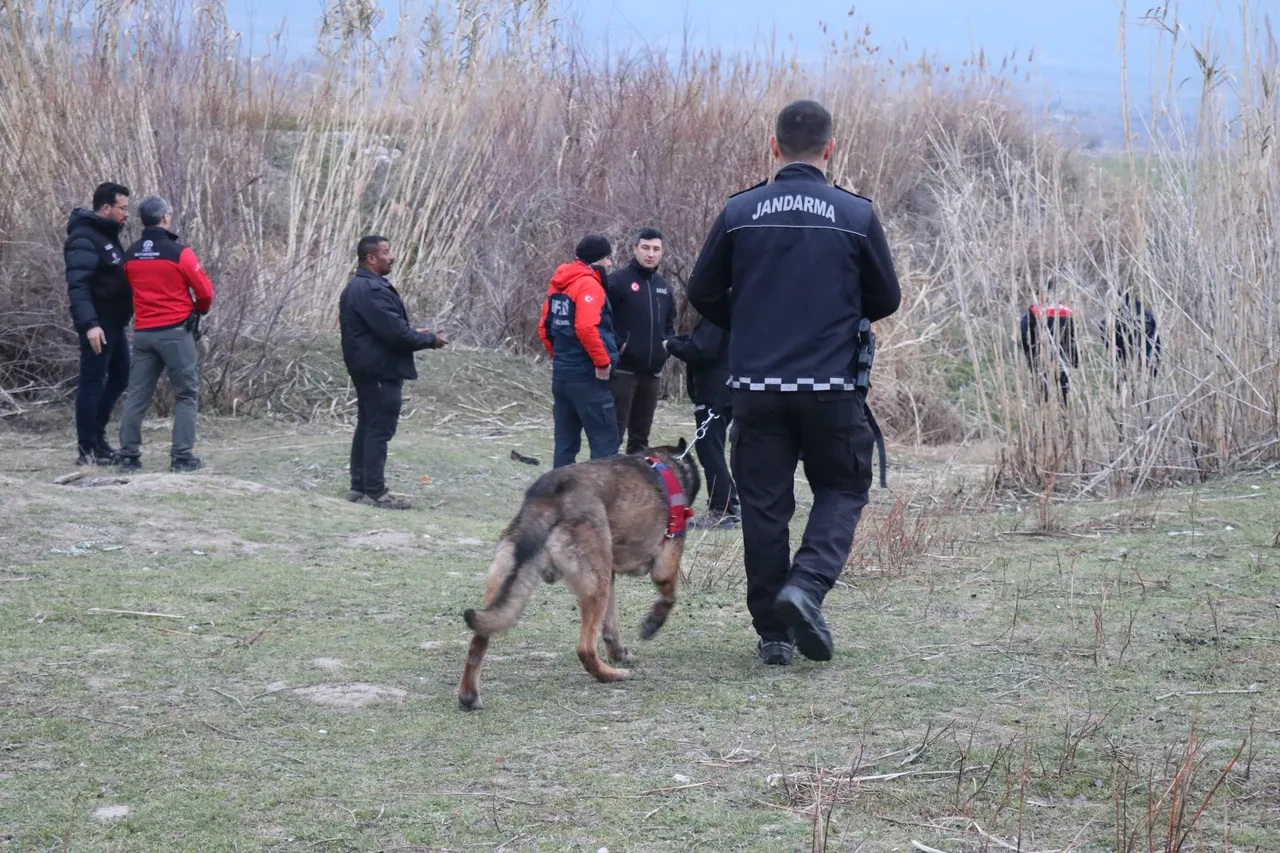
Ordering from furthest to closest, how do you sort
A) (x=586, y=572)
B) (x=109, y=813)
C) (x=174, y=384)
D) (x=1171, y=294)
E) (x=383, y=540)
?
(x=174, y=384)
(x=1171, y=294)
(x=383, y=540)
(x=586, y=572)
(x=109, y=813)

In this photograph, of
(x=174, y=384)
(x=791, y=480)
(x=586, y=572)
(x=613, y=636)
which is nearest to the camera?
(x=586, y=572)

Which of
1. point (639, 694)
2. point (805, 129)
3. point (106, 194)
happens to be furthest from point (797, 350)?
point (106, 194)

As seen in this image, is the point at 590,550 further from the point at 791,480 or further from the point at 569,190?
the point at 569,190

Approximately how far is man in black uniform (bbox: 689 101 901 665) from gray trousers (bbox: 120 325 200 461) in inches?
239

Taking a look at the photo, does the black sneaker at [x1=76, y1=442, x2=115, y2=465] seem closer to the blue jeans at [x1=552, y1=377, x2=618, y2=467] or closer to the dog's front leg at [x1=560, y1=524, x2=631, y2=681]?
the blue jeans at [x1=552, y1=377, x2=618, y2=467]

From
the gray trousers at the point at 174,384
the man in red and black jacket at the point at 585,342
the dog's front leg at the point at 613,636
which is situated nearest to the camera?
the dog's front leg at the point at 613,636

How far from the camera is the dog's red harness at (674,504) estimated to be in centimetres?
541

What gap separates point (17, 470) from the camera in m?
10.2

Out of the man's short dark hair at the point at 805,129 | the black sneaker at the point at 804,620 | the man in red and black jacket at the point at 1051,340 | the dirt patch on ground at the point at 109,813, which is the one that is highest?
the man's short dark hair at the point at 805,129

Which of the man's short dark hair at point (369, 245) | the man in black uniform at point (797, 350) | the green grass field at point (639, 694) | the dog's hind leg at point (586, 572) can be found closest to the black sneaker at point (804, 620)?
the man in black uniform at point (797, 350)

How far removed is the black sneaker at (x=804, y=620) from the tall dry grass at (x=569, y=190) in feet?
14.5

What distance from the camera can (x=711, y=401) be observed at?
8.77 metres

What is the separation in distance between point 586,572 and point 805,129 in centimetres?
176

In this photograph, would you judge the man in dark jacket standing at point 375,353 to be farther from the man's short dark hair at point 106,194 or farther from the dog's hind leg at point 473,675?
the dog's hind leg at point 473,675
